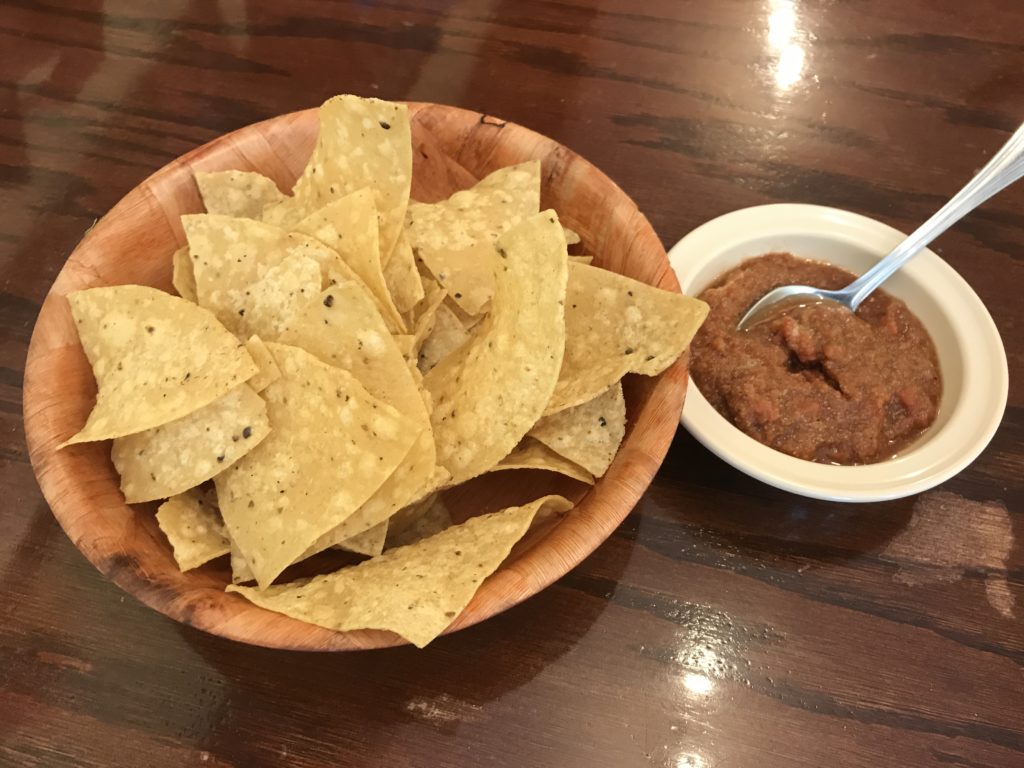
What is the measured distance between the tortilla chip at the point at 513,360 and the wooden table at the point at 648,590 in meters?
0.23

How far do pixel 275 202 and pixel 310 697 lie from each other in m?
0.68

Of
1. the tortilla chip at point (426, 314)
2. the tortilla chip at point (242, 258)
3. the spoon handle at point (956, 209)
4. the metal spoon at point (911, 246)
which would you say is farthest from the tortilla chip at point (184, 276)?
the spoon handle at point (956, 209)

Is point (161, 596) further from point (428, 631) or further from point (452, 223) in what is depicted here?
point (452, 223)

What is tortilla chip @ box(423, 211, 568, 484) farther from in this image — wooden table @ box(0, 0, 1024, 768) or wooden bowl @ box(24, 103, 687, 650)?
wooden table @ box(0, 0, 1024, 768)

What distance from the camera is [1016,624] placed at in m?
1.02

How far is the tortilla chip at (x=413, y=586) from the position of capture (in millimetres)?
772

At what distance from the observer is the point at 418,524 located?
3.28ft

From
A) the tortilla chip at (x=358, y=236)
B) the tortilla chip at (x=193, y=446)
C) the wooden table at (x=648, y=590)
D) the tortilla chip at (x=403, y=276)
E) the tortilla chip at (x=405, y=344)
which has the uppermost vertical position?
the tortilla chip at (x=358, y=236)

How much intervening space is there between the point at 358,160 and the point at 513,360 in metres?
0.39

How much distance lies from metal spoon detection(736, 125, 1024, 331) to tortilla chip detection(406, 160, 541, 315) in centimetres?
39

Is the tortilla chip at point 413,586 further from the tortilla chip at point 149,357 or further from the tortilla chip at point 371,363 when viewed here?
the tortilla chip at point 149,357

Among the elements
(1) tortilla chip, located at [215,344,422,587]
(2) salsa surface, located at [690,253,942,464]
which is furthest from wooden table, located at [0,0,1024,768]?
(1) tortilla chip, located at [215,344,422,587]

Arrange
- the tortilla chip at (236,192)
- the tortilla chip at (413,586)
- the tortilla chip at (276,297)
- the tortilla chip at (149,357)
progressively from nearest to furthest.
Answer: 1. the tortilla chip at (413,586)
2. the tortilla chip at (149,357)
3. the tortilla chip at (276,297)
4. the tortilla chip at (236,192)

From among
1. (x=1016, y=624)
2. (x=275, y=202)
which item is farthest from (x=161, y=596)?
(x=1016, y=624)
